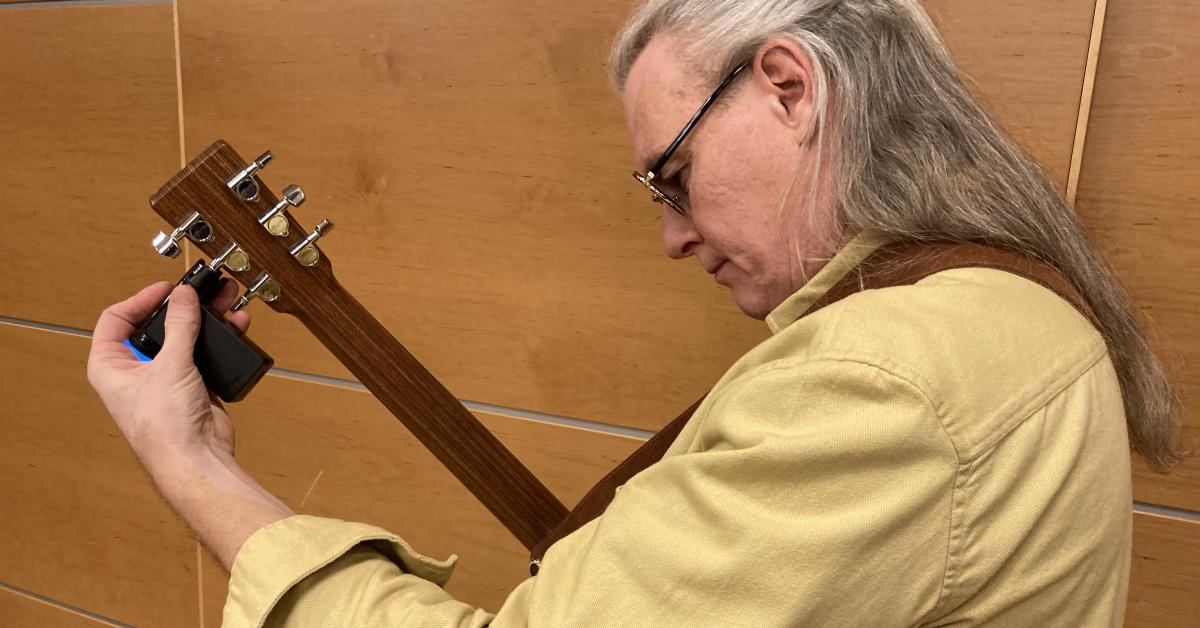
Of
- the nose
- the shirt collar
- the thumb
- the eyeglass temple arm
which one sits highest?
the thumb

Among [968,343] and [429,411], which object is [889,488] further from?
[429,411]

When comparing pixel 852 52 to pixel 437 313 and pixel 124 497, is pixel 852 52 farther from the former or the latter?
pixel 124 497

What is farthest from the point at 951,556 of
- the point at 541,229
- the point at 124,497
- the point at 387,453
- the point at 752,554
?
the point at 124,497

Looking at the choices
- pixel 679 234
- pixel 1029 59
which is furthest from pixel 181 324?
pixel 1029 59

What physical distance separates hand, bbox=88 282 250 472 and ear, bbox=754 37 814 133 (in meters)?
0.43

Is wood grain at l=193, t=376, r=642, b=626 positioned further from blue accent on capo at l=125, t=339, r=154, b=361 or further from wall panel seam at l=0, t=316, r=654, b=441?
blue accent on capo at l=125, t=339, r=154, b=361

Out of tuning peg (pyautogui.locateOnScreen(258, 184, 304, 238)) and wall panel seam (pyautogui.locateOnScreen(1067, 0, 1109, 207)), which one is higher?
tuning peg (pyautogui.locateOnScreen(258, 184, 304, 238))

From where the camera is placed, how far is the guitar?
27.0 inches

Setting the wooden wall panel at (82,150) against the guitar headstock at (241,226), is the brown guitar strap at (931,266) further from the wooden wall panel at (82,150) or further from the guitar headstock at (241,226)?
the wooden wall panel at (82,150)

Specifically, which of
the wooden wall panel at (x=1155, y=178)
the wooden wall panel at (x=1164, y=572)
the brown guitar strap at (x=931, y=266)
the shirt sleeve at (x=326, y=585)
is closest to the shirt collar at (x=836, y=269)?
the brown guitar strap at (x=931, y=266)

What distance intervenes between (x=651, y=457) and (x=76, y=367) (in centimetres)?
105

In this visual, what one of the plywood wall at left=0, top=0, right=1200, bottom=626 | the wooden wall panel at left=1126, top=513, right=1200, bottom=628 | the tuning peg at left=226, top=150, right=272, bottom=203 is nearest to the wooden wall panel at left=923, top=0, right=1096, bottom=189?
the plywood wall at left=0, top=0, right=1200, bottom=626

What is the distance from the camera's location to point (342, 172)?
44.5 inches

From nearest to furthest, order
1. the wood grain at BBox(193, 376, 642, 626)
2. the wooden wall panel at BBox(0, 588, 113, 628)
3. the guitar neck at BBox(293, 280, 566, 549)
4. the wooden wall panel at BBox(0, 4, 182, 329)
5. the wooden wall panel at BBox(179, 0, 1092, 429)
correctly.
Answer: the guitar neck at BBox(293, 280, 566, 549) < the wooden wall panel at BBox(179, 0, 1092, 429) < the wood grain at BBox(193, 376, 642, 626) < the wooden wall panel at BBox(0, 4, 182, 329) < the wooden wall panel at BBox(0, 588, 113, 628)
